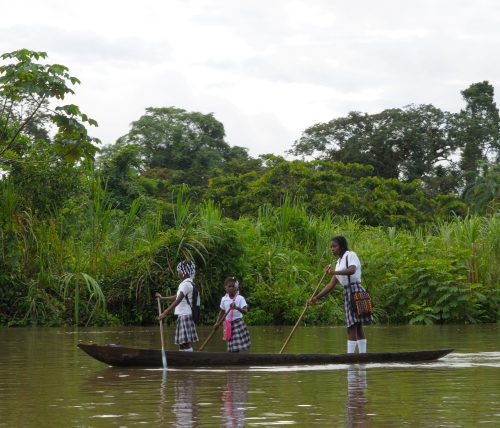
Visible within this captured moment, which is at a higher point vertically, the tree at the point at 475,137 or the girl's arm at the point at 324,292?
the tree at the point at 475,137

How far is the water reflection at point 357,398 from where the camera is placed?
605 cm

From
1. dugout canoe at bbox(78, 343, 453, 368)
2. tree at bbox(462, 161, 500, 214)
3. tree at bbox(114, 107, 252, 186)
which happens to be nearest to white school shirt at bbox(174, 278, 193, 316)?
dugout canoe at bbox(78, 343, 453, 368)

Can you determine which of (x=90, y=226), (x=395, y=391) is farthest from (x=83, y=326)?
(x=395, y=391)

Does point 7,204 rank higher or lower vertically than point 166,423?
higher

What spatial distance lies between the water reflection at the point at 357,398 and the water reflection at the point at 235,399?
78 cm

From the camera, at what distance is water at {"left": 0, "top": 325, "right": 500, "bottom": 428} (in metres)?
6.17

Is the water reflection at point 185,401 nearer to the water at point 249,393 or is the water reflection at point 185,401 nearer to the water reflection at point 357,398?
the water at point 249,393

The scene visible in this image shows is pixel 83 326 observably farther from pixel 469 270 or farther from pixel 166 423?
pixel 166 423

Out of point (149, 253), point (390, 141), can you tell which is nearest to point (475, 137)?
point (390, 141)

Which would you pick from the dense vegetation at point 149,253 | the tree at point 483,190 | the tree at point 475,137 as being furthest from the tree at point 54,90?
the tree at point 475,137

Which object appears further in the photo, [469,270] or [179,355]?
[469,270]

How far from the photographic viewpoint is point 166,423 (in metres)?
6.01

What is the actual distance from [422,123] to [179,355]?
45.0m

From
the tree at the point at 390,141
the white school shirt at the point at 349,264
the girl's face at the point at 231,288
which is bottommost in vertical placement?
the girl's face at the point at 231,288
